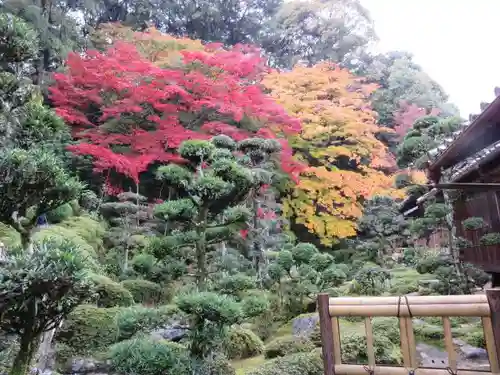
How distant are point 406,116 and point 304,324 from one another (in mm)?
13279

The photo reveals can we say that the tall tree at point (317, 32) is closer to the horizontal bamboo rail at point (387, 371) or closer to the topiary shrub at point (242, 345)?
the topiary shrub at point (242, 345)

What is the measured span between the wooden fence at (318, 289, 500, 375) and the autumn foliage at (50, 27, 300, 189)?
851 centimetres

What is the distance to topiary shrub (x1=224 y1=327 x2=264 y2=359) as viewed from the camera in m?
5.84

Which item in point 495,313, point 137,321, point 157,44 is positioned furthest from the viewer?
point 157,44

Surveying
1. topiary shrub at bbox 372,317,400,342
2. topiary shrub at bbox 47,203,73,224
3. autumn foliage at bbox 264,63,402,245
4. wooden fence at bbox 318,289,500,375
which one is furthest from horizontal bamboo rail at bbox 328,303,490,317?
autumn foliage at bbox 264,63,402,245

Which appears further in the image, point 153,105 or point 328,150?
point 328,150

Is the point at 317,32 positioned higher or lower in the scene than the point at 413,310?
higher

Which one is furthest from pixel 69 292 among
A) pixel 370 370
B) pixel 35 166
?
pixel 370 370

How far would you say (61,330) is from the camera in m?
5.48

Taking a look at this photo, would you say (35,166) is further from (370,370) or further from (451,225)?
(451,225)

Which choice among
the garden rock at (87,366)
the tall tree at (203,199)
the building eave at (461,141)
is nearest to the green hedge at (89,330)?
the garden rock at (87,366)

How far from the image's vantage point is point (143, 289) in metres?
7.19

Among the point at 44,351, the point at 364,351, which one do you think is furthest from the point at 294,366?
the point at 44,351

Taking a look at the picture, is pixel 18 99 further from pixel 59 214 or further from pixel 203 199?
pixel 59 214
